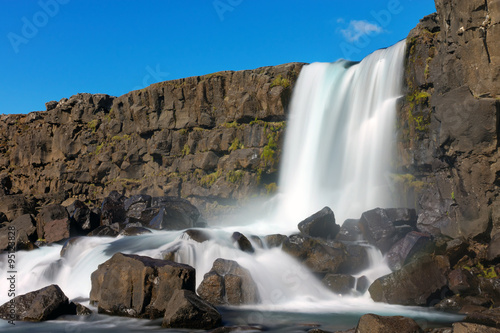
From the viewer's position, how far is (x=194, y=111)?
31734 millimetres

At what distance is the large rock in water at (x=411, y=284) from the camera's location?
12.6 meters

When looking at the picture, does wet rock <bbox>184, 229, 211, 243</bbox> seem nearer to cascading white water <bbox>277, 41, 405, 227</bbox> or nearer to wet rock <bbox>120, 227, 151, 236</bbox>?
wet rock <bbox>120, 227, 151, 236</bbox>

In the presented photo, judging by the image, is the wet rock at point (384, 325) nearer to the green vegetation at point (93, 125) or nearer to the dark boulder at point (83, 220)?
the dark boulder at point (83, 220)

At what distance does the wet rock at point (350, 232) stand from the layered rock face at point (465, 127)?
2340 millimetres

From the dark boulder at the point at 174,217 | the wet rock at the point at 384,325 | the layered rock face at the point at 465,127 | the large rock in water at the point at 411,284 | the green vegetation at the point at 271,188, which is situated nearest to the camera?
the wet rock at the point at 384,325

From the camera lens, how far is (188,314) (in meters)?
9.66

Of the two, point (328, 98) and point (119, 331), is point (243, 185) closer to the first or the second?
point (328, 98)

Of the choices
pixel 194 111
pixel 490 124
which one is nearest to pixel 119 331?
pixel 490 124

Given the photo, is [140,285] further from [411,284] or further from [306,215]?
[306,215]

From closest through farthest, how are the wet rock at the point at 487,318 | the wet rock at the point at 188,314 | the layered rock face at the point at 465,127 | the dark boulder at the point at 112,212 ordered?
the wet rock at the point at 487,318
the wet rock at the point at 188,314
the layered rock face at the point at 465,127
the dark boulder at the point at 112,212

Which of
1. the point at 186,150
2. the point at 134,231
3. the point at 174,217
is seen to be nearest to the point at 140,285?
the point at 134,231

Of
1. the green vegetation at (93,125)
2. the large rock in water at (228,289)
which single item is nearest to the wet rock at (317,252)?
the large rock in water at (228,289)

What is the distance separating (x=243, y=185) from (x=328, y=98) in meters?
7.39

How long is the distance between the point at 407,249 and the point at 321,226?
3.77m
